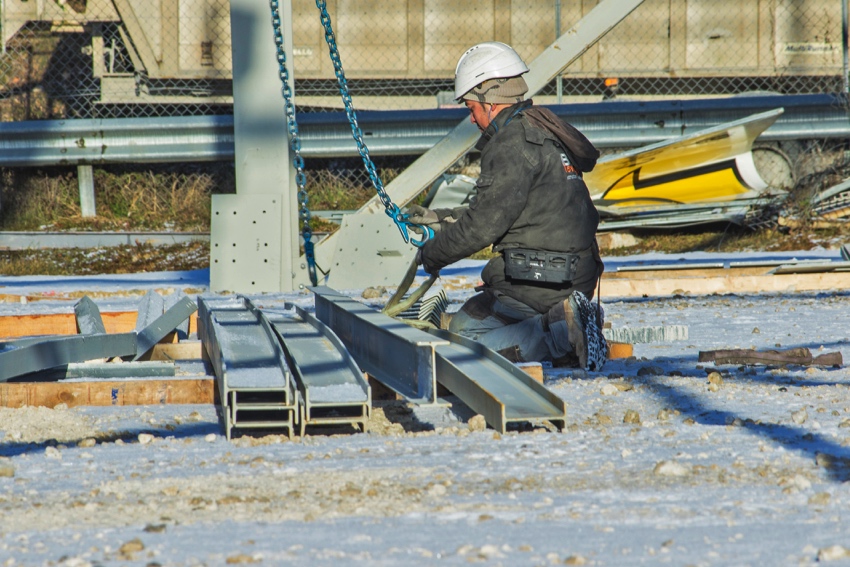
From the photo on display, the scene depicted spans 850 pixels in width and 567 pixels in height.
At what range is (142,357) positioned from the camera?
4766mm

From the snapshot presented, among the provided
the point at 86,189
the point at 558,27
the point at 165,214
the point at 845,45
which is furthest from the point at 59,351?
the point at 845,45

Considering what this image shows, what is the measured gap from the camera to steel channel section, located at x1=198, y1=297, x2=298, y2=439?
3.06 meters

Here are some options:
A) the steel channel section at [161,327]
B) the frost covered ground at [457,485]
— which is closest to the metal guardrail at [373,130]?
the steel channel section at [161,327]

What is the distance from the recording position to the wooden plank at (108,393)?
354 cm

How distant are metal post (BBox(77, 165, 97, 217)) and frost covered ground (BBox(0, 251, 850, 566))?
717 centimetres

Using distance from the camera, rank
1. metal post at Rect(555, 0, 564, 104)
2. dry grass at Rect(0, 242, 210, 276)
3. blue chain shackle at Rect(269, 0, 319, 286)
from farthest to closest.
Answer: metal post at Rect(555, 0, 564, 104), dry grass at Rect(0, 242, 210, 276), blue chain shackle at Rect(269, 0, 319, 286)

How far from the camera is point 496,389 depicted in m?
3.27

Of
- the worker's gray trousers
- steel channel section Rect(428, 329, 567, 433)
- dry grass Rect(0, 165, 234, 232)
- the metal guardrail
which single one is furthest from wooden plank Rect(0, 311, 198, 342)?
dry grass Rect(0, 165, 234, 232)

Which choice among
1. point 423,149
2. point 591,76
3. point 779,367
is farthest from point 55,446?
point 591,76

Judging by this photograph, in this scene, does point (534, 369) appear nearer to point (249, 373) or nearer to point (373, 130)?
point (249, 373)

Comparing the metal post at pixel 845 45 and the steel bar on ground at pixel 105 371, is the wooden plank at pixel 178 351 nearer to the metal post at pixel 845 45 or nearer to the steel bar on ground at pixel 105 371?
the steel bar on ground at pixel 105 371

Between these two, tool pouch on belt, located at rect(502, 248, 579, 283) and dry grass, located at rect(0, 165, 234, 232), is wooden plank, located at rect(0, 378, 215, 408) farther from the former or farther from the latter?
dry grass, located at rect(0, 165, 234, 232)

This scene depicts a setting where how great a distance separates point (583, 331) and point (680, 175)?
6.46 m

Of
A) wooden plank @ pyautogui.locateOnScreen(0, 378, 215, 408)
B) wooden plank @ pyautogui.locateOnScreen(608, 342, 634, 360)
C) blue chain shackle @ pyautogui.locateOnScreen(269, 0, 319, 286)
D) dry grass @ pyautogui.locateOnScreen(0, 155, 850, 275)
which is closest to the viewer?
wooden plank @ pyautogui.locateOnScreen(0, 378, 215, 408)
